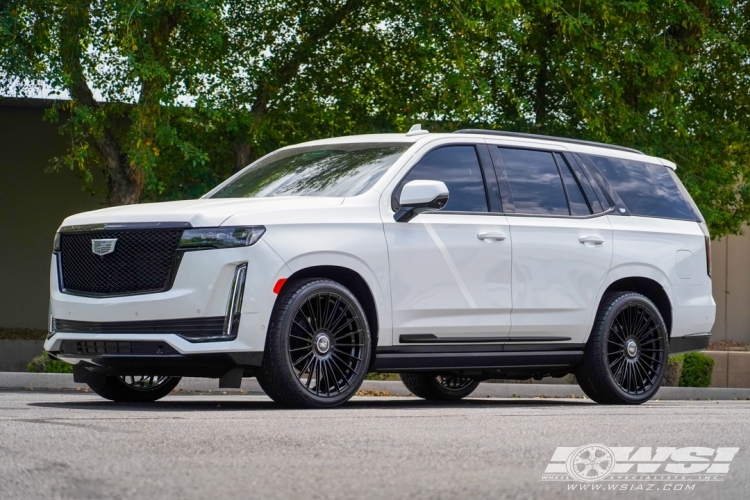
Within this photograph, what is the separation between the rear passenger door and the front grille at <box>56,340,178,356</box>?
2.81m

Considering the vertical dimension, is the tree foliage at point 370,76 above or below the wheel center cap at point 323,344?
above

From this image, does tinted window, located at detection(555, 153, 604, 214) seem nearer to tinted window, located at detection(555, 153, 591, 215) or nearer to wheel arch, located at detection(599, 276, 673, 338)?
tinted window, located at detection(555, 153, 591, 215)

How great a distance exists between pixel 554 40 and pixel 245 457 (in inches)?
578

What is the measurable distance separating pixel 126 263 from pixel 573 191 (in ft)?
12.6

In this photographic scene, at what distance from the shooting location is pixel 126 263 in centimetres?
792

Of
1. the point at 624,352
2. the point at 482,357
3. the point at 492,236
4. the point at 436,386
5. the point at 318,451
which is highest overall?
the point at 492,236

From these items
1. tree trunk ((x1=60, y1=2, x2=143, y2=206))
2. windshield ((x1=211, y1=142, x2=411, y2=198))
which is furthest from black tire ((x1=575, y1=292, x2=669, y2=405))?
tree trunk ((x1=60, y1=2, x2=143, y2=206))

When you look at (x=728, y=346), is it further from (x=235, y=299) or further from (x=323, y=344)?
(x=235, y=299)

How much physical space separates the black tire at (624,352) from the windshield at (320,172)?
2.27 meters

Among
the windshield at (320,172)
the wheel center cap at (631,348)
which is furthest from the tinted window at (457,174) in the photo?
the wheel center cap at (631,348)

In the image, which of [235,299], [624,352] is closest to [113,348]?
[235,299]

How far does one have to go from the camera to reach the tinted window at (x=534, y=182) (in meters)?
9.52

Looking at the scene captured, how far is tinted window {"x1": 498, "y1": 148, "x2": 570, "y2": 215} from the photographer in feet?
Result: 31.2

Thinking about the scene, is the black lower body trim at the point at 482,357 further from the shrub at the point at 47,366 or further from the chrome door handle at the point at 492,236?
the shrub at the point at 47,366
